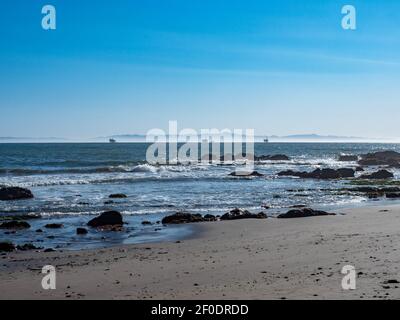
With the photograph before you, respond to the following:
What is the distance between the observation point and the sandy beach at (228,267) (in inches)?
341

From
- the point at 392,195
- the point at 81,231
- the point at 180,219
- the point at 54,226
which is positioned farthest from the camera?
the point at 392,195

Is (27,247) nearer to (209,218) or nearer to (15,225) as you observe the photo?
(15,225)

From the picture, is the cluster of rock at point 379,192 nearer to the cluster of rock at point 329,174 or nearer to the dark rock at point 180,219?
the cluster of rock at point 329,174

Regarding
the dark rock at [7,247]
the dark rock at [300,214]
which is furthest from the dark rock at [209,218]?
the dark rock at [7,247]

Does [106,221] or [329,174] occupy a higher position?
[106,221]

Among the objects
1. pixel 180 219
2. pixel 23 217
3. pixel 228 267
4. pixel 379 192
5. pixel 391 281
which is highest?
pixel 391 281

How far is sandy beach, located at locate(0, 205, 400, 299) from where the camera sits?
28.4 feet

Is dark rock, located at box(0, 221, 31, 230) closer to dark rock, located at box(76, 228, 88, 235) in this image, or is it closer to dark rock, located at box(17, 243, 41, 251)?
dark rock, located at box(76, 228, 88, 235)

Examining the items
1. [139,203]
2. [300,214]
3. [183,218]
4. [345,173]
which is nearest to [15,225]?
[183,218]

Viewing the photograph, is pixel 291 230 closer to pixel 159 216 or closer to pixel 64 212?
pixel 159 216

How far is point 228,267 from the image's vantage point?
35.5ft

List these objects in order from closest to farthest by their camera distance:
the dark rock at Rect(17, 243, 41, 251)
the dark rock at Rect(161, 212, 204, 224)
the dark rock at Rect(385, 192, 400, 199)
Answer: the dark rock at Rect(17, 243, 41, 251) → the dark rock at Rect(161, 212, 204, 224) → the dark rock at Rect(385, 192, 400, 199)

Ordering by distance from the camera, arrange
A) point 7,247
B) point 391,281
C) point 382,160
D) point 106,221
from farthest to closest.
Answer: point 382,160 → point 106,221 → point 7,247 → point 391,281

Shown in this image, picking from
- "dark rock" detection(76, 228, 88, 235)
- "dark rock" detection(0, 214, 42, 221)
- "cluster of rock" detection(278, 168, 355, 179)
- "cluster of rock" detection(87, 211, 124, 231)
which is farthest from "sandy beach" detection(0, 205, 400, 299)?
"cluster of rock" detection(278, 168, 355, 179)
